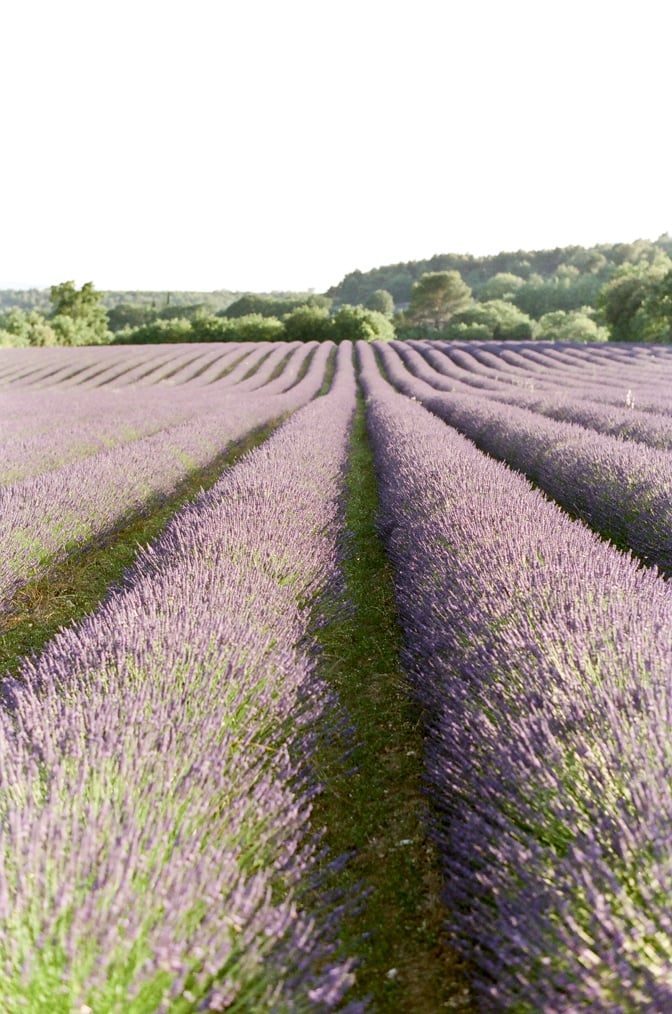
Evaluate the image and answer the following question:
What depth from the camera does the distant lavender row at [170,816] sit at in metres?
0.98

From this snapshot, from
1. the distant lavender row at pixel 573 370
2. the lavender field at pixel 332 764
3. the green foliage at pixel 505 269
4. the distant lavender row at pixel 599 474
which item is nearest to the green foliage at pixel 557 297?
the green foliage at pixel 505 269

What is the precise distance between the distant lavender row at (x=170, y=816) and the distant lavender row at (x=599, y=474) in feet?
8.73

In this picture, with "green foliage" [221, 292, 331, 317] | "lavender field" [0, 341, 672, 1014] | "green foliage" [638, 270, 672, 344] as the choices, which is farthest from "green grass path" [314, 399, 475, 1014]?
"green foliage" [221, 292, 331, 317]

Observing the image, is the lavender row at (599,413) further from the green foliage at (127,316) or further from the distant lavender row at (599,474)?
the green foliage at (127,316)

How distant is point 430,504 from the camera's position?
3648mm

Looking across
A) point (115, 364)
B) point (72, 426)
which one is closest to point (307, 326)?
point (115, 364)

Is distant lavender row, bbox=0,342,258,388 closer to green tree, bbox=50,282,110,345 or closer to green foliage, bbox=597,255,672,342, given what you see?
green tree, bbox=50,282,110,345

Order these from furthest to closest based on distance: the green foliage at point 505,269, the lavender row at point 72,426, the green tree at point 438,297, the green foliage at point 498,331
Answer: the green foliage at point 505,269 < the green tree at point 438,297 < the green foliage at point 498,331 < the lavender row at point 72,426

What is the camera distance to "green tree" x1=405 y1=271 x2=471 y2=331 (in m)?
54.8

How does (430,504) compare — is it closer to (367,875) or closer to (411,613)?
(411,613)

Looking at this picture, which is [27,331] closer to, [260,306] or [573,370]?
[260,306]

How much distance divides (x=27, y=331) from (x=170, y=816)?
51.3 m

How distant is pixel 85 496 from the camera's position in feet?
14.9

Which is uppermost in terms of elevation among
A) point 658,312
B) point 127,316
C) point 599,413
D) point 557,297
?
point 557,297
